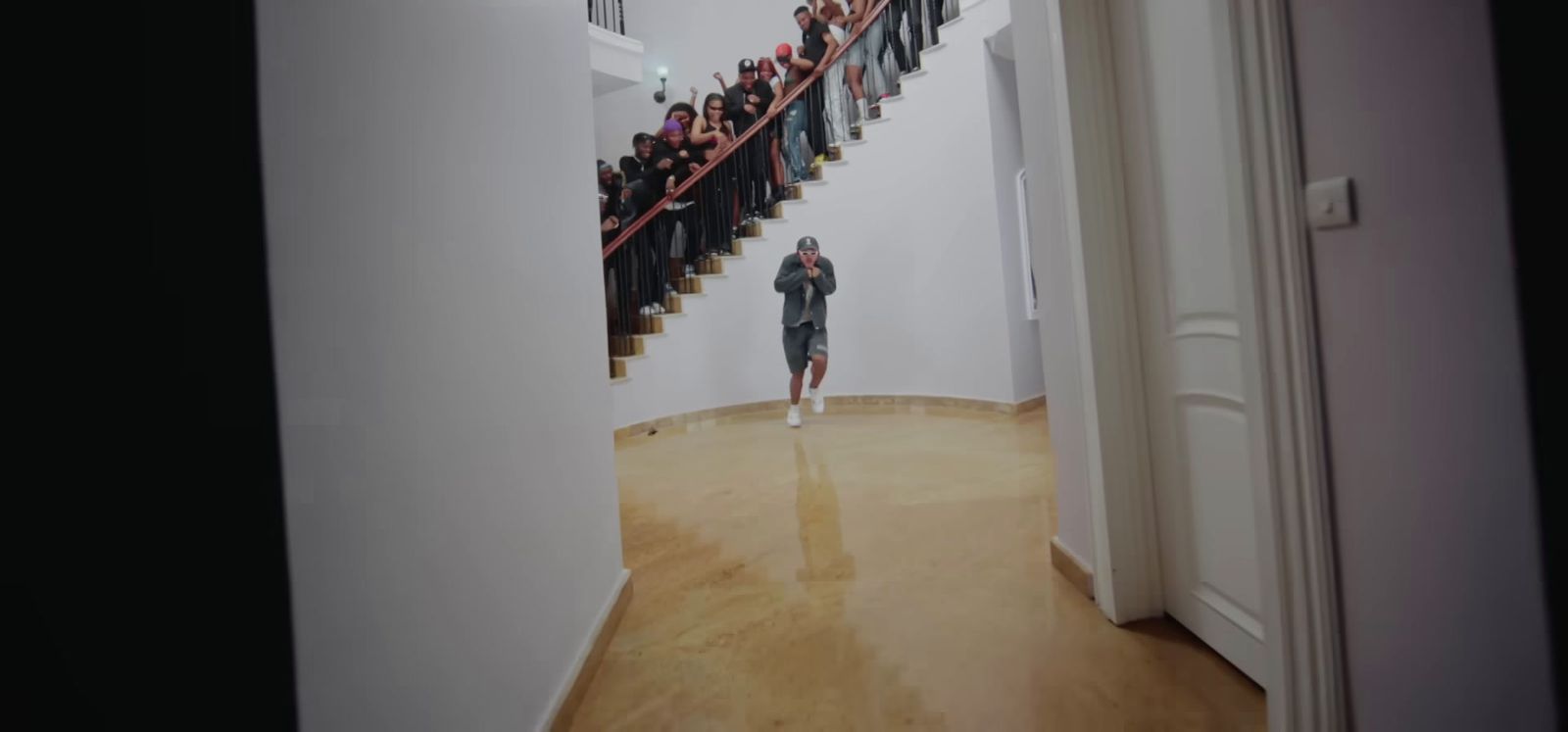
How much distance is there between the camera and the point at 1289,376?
3.32 ft

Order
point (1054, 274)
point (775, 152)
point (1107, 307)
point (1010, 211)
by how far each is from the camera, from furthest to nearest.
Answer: point (775, 152) → point (1010, 211) → point (1054, 274) → point (1107, 307)

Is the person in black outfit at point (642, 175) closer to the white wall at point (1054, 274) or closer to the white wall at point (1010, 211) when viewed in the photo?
the white wall at point (1010, 211)

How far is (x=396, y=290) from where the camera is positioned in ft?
2.96

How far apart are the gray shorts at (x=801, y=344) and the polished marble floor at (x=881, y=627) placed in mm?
2219

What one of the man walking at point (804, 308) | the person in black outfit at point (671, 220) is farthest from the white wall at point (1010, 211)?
the person in black outfit at point (671, 220)

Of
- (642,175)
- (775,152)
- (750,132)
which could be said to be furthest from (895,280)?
(642,175)

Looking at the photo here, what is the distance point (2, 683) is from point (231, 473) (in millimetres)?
177

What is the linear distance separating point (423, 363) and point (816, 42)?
6172 mm

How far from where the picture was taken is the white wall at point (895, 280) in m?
5.23

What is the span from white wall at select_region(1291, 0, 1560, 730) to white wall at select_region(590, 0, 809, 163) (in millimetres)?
8742

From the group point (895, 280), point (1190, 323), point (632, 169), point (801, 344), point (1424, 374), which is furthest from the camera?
point (632, 169)

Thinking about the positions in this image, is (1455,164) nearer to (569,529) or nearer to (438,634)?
(438,634)

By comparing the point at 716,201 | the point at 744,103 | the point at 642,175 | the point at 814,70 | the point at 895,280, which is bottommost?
the point at 895,280

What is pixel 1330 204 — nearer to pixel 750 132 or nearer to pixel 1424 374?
pixel 1424 374
